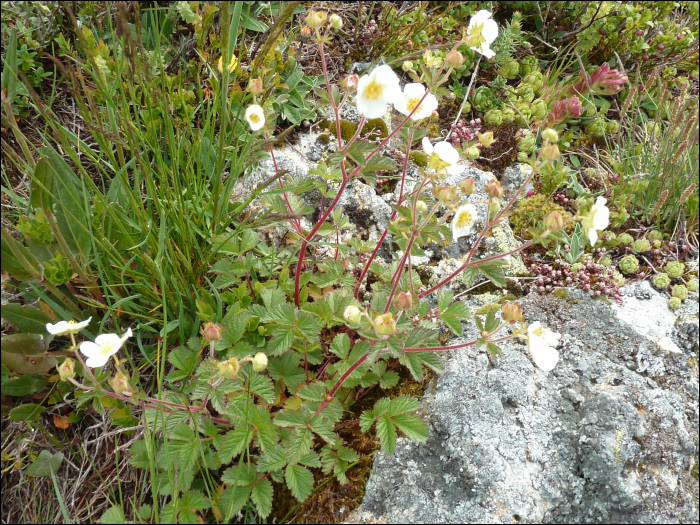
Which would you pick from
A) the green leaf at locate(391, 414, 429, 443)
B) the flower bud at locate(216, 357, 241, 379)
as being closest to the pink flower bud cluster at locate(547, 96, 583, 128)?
the green leaf at locate(391, 414, 429, 443)

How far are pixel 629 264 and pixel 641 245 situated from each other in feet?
0.48

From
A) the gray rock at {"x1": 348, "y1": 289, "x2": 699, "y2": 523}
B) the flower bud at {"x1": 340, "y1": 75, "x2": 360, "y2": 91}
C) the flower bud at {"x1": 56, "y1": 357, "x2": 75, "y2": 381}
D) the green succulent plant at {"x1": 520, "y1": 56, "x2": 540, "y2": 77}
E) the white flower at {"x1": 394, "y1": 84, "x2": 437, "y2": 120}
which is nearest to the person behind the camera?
the flower bud at {"x1": 56, "y1": 357, "x2": 75, "y2": 381}

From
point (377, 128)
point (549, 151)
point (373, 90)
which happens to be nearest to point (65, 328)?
point (373, 90)

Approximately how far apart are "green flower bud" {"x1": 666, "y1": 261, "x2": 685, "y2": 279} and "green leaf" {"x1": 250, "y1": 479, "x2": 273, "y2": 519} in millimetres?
2112

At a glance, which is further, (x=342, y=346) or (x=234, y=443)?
(x=342, y=346)

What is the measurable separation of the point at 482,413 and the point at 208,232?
1.40m

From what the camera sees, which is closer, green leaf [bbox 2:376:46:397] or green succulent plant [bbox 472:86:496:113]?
green leaf [bbox 2:376:46:397]

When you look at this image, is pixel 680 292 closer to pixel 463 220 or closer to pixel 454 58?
pixel 463 220

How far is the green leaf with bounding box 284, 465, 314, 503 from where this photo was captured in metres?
1.60

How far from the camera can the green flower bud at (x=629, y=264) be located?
234cm

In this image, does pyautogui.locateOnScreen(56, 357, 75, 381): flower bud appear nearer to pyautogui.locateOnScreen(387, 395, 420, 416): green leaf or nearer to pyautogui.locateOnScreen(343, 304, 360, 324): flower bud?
pyautogui.locateOnScreen(343, 304, 360, 324): flower bud

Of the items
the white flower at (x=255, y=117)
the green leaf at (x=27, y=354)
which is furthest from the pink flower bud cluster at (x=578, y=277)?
the green leaf at (x=27, y=354)

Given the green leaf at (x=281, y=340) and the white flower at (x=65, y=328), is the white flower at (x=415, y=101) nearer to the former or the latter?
the green leaf at (x=281, y=340)

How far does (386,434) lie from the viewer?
1642 mm
